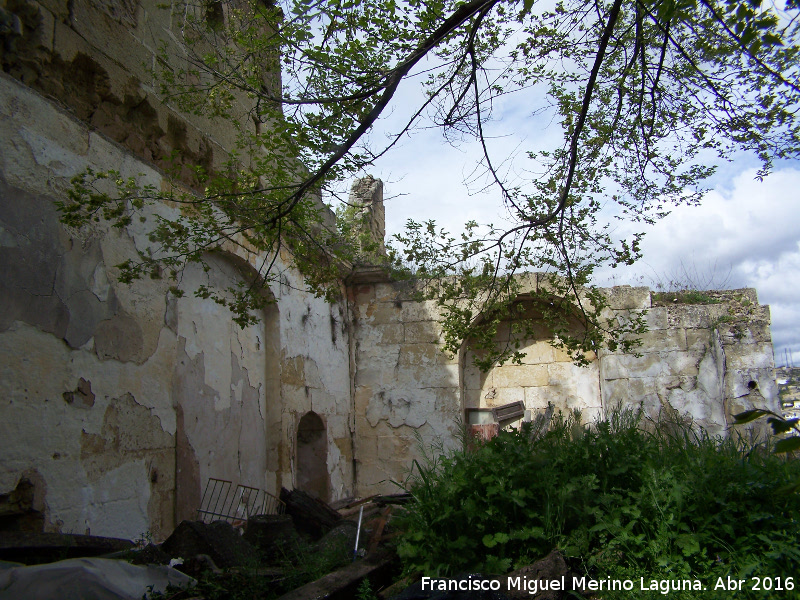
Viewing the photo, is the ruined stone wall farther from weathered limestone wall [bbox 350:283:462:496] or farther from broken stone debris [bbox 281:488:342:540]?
broken stone debris [bbox 281:488:342:540]

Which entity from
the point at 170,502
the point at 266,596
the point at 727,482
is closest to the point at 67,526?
the point at 170,502

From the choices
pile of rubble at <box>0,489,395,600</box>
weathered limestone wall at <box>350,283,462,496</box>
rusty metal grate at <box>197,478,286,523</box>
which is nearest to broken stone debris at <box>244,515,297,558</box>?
pile of rubble at <box>0,489,395,600</box>

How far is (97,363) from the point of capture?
435 centimetres

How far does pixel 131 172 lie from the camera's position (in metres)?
4.95

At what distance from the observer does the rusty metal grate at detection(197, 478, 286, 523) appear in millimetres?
5414

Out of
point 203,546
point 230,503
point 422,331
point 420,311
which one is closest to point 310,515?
point 230,503

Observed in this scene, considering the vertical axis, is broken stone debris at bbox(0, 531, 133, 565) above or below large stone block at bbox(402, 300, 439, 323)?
below

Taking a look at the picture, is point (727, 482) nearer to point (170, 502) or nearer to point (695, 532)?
point (695, 532)

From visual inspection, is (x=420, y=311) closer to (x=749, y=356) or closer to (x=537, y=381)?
(x=537, y=381)

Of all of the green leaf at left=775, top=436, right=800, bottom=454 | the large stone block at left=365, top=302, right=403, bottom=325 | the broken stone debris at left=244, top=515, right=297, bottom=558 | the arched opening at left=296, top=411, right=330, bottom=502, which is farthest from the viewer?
the large stone block at left=365, top=302, right=403, bottom=325

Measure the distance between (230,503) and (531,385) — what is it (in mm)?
5155

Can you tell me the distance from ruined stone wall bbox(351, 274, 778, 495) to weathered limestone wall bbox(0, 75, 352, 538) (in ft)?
10.4

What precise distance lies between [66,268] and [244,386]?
8.73ft

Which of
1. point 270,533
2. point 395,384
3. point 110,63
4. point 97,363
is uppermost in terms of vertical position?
point 110,63
